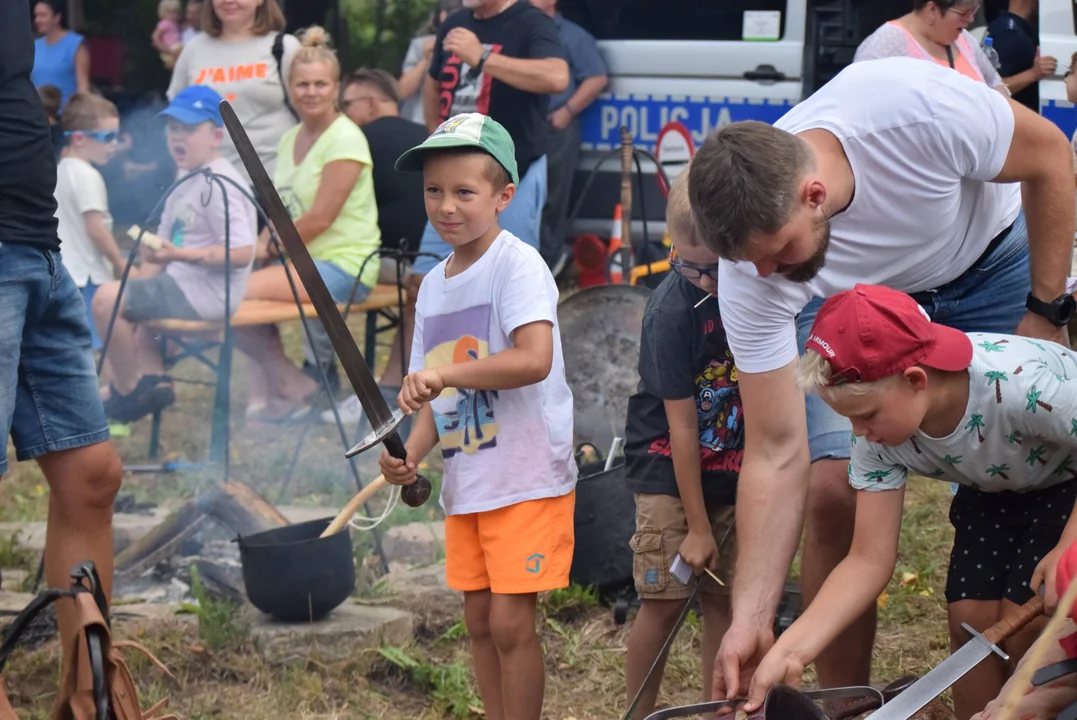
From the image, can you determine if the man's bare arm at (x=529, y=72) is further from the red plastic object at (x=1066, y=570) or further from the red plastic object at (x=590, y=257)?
the red plastic object at (x=1066, y=570)

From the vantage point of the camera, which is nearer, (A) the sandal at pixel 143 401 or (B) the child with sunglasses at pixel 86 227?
(A) the sandal at pixel 143 401

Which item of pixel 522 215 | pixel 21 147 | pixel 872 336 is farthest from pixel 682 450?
pixel 522 215

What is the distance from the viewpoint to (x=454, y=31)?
5.40 m

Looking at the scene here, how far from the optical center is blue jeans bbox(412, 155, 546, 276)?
5.60 metres

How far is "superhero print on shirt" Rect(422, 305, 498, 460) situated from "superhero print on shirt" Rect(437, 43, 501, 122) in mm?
2771

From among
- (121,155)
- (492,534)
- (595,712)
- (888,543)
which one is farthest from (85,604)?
(121,155)

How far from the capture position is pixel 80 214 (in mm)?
6406

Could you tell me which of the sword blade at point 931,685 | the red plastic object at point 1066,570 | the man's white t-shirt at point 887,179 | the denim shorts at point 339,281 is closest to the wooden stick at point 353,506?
the man's white t-shirt at point 887,179

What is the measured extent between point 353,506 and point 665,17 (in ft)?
15.6

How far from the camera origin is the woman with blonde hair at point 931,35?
15.3ft

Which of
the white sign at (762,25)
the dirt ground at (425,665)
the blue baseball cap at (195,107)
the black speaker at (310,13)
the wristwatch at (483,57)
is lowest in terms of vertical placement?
the dirt ground at (425,665)

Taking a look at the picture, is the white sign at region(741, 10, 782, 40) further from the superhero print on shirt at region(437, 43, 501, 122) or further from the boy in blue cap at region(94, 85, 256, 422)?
the boy in blue cap at region(94, 85, 256, 422)

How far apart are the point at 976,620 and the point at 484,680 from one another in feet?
3.92

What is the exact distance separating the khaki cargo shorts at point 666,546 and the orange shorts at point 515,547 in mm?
229
